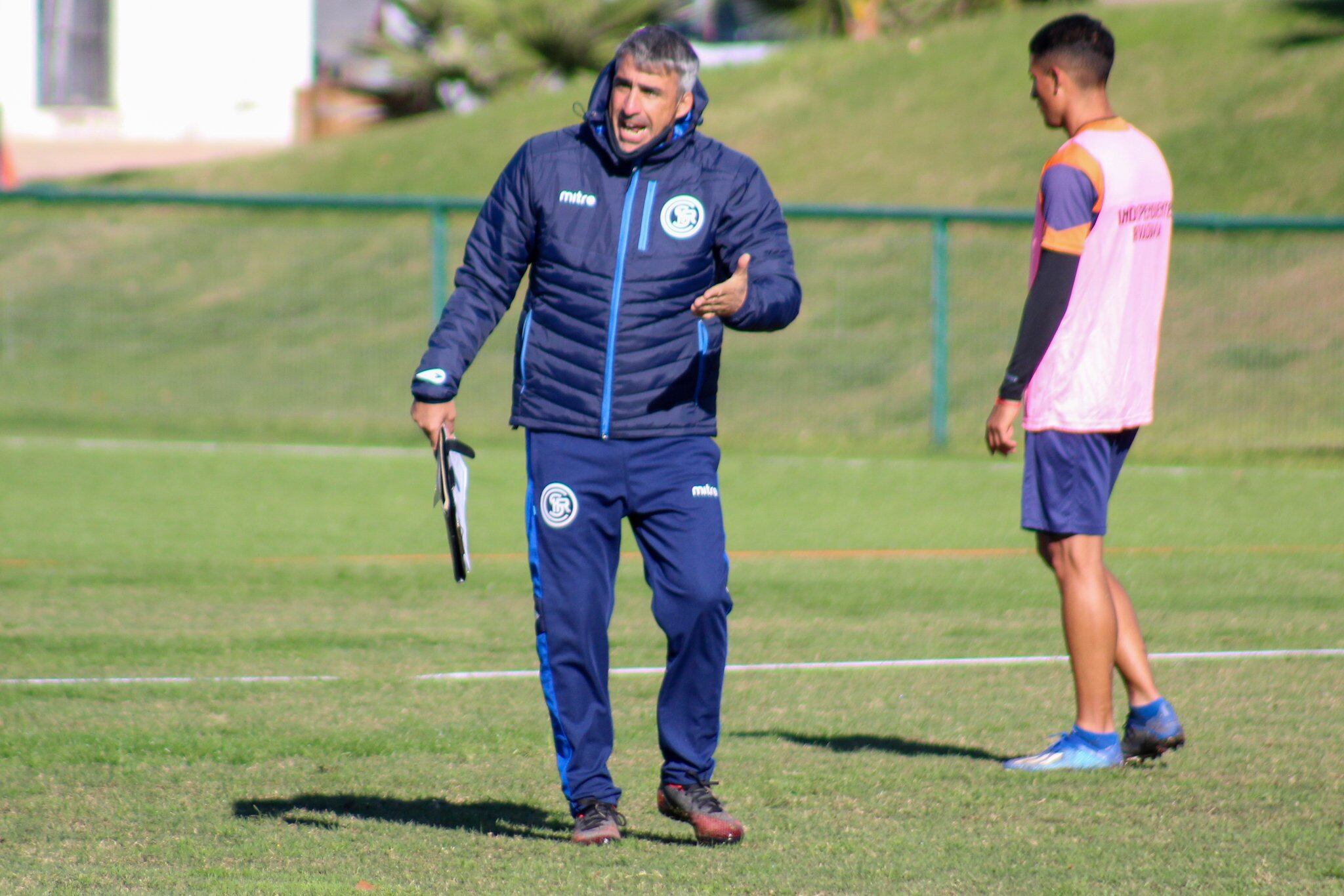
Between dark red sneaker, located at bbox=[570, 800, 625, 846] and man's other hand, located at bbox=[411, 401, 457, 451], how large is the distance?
0.95m

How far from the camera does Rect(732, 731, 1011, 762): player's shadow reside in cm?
535

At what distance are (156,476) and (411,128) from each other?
17.5m

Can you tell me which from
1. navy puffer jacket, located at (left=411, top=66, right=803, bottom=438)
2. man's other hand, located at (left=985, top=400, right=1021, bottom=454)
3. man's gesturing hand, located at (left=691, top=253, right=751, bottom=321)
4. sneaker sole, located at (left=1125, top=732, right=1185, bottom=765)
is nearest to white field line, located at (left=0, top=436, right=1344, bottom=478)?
sneaker sole, located at (left=1125, top=732, right=1185, bottom=765)

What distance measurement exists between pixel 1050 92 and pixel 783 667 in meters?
2.43

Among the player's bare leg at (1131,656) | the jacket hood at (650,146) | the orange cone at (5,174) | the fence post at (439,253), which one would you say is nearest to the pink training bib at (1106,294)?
the player's bare leg at (1131,656)

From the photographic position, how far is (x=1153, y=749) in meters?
5.19

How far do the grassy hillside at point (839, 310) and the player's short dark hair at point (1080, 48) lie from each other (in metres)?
9.97

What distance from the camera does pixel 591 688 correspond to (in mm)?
4469

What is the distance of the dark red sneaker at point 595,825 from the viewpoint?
4.35 metres

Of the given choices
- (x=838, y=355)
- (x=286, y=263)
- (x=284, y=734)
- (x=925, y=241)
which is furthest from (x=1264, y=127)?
(x=284, y=734)

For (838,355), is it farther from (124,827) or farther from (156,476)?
(124,827)

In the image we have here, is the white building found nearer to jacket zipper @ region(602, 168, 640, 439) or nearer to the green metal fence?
the green metal fence

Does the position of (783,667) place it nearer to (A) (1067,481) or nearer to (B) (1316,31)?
(A) (1067,481)

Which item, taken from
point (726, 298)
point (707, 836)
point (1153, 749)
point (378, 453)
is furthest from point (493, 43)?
point (707, 836)
